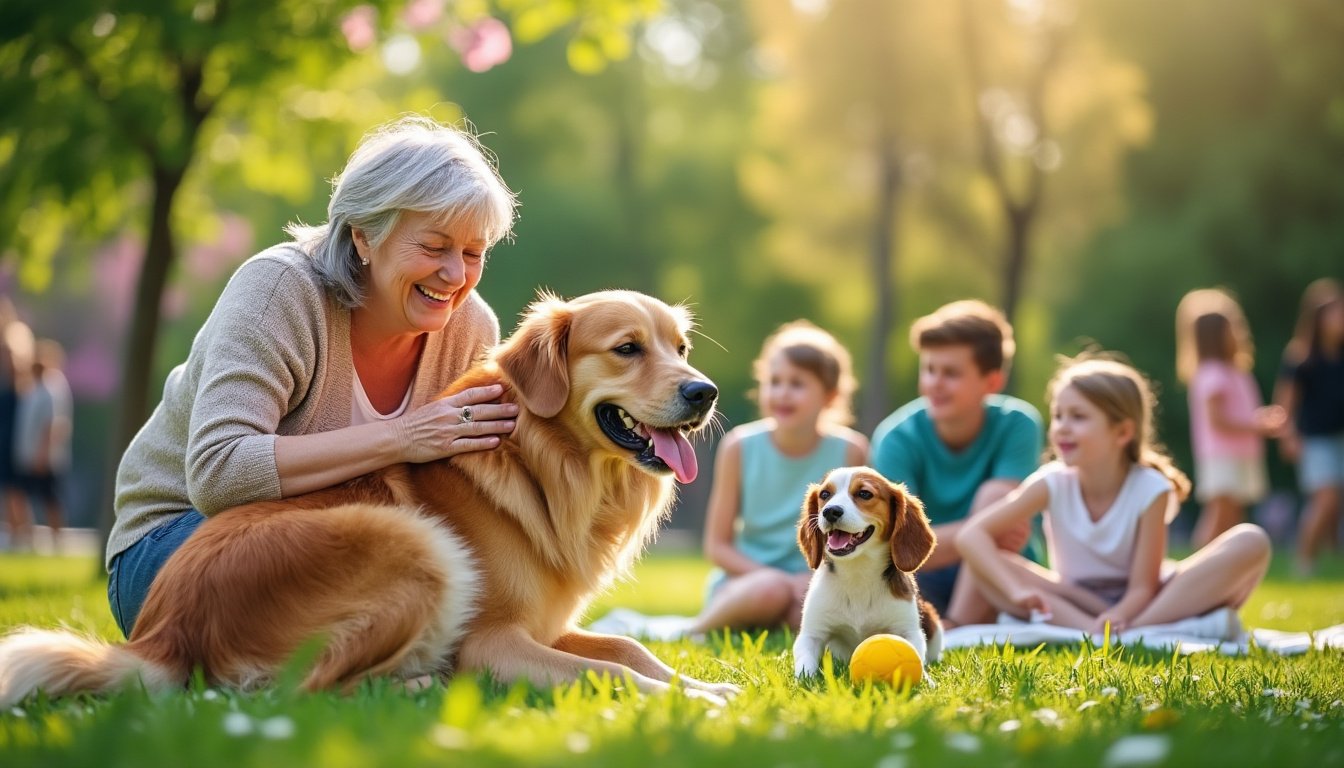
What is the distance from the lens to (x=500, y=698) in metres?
3.46

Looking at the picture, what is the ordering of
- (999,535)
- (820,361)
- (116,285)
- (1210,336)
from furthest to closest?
(116,285) < (1210,336) < (820,361) < (999,535)

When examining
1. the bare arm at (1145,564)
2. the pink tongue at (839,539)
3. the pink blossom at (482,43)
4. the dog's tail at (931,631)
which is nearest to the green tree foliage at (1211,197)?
the pink blossom at (482,43)

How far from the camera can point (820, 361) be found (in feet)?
21.7

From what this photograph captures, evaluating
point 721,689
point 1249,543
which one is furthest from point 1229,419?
point 721,689

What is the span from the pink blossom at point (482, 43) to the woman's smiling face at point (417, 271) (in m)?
4.88

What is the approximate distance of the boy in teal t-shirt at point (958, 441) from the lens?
6227 millimetres

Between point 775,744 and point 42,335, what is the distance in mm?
36341

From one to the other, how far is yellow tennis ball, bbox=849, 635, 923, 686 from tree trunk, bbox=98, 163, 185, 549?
7.88 metres

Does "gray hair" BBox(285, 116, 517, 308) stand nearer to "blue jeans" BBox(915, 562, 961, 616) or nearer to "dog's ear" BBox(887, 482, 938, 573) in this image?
"dog's ear" BBox(887, 482, 938, 573)

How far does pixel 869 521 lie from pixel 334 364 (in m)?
1.94

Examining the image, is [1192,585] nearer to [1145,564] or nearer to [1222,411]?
[1145,564]

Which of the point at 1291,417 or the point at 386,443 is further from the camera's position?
the point at 1291,417

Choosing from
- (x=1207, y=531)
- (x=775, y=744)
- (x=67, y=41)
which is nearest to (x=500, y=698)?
(x=775, y=744)

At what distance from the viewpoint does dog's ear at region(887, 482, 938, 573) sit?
14.8 ft
